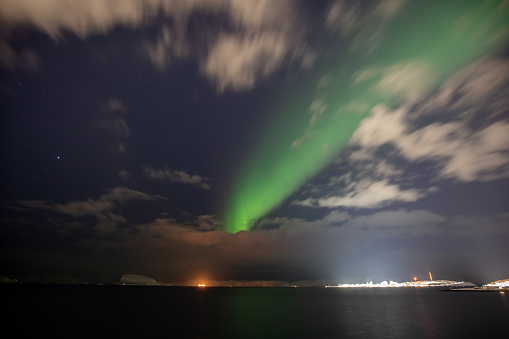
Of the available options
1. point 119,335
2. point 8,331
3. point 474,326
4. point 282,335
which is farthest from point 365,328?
point 8,331

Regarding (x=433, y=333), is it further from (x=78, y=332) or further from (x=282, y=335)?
(x=78, y=332)

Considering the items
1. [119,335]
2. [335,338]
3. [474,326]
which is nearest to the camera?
[335,338]

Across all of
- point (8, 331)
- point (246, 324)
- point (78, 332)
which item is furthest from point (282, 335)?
point (8, 331)

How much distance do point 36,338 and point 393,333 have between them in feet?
204

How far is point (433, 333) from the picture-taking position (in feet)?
155

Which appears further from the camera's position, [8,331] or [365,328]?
[365,328]

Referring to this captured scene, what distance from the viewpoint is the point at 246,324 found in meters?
57.2

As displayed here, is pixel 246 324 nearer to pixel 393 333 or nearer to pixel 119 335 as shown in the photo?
pixel 119 335

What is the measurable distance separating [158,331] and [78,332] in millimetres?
14273

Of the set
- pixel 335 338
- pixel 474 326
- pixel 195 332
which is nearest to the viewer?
pixel 335 338

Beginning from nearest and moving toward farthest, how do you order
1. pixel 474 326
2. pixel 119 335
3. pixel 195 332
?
pixel 119 335 < pixel 195 332 < pixel 474 326

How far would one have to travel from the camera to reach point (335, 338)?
139 feet

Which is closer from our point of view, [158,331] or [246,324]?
[158,331]

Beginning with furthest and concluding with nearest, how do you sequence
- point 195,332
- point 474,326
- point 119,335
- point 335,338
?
point 474,326, point 195,332, point 119,335, point 335,338
